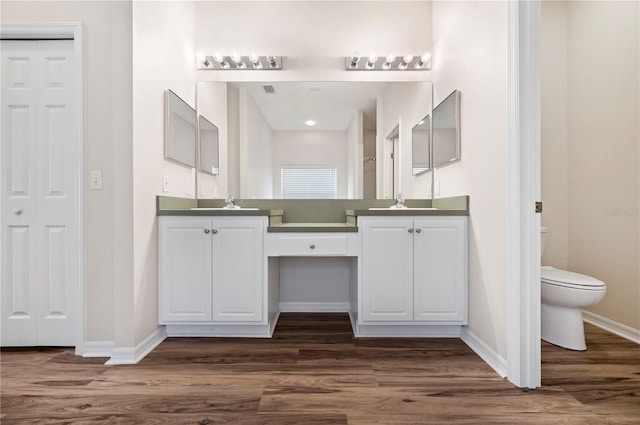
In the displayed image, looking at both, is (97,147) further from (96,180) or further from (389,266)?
(389,266)

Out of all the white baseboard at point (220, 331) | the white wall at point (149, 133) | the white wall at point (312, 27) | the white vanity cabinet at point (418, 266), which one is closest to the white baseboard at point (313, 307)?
the white baseboard at point (220, 331)

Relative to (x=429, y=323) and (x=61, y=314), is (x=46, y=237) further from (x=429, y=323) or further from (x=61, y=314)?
(x=429, y=323)

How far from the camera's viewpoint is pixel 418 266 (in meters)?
2.08

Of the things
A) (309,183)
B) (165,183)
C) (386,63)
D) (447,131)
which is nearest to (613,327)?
(447,131)

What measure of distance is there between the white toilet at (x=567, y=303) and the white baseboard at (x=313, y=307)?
1.43 metres

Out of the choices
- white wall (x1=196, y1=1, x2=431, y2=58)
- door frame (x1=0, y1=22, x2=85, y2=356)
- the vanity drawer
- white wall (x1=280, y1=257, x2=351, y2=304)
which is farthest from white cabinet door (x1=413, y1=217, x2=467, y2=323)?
door frame (x1=0, y1=22, x2=85, y2=356)

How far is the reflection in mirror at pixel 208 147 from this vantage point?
2658 mm

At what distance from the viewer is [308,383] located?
61.1 inches

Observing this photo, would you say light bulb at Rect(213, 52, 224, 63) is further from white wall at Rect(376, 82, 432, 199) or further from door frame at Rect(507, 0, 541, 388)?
→ door frame at Rect(507, 0, 541, 388)

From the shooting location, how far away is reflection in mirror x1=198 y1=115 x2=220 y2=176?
8.72ft

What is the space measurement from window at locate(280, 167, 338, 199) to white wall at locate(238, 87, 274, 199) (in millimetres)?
146

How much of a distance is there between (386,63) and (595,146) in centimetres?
173

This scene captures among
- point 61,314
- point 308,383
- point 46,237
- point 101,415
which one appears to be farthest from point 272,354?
point 46,237

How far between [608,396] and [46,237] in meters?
3.12
